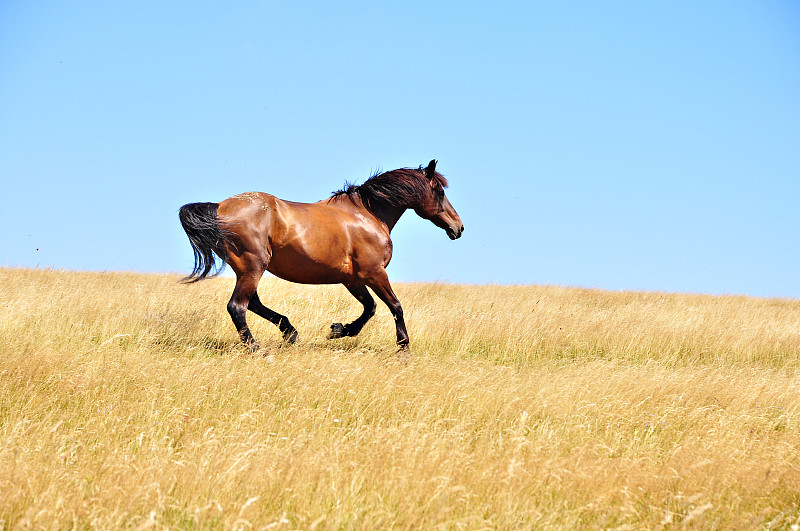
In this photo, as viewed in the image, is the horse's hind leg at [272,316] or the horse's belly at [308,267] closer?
the horse's belly at [308,267]

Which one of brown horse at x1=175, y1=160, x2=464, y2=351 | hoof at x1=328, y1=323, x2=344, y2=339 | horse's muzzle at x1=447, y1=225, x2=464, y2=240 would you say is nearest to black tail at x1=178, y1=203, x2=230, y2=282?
brown horse at x1=175, y1=160, x2=464, y2=351

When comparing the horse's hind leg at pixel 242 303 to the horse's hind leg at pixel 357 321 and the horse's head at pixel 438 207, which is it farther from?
the horse's head at pixel 438 207

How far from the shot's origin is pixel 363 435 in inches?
181

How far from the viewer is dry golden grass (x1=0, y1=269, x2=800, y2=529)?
3576mm

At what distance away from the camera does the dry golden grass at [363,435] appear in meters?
3.58

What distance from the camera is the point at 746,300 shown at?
2080cm

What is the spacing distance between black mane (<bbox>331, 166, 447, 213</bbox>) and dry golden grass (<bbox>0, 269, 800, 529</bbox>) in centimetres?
205

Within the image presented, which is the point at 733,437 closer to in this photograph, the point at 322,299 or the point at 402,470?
the point at 402,470

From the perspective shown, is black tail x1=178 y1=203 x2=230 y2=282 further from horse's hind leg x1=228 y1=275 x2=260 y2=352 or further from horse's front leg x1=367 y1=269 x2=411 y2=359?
horse's front leg x1=367 y1=269 x2=411 y2=359

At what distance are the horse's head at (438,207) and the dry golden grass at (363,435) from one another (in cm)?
174

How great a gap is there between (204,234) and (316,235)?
1.36m

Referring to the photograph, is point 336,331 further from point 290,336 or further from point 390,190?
point 390,190

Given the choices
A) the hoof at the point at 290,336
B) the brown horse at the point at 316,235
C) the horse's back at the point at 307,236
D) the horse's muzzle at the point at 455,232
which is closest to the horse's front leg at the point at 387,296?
the brown horse at the point at 316,235

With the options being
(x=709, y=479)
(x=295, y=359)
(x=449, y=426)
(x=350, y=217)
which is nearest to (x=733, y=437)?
(x=709, y=479)
